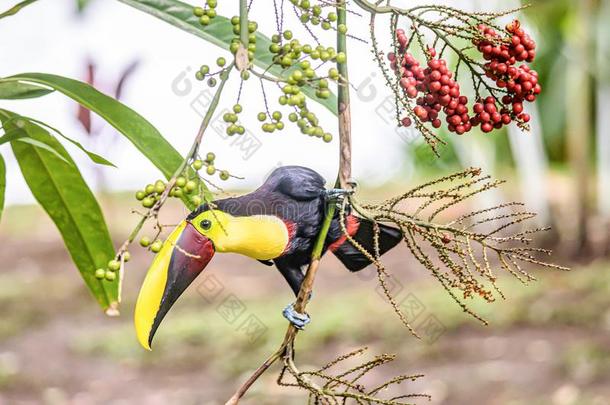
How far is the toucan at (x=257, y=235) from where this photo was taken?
538 millimetres

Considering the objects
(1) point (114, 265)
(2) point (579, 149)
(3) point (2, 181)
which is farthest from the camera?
(2) point (579, 149)

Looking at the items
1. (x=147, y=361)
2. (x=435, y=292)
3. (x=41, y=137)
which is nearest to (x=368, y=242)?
(x=41, y=137)

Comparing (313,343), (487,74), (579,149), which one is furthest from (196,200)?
(579,149)

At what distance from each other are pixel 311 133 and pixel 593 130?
465 cm

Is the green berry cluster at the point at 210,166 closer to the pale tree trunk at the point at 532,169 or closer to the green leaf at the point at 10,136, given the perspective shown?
the green leaf at the point at 10,136

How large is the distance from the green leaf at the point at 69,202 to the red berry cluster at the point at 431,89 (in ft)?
1.09

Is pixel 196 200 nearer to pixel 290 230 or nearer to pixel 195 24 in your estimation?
pixel 290 230

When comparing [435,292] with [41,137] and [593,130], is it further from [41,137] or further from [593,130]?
[41,137]

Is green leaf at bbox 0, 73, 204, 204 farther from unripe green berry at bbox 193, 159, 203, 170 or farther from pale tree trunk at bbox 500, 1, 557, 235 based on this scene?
pale tree trunk at bbox 500, 1, 557, 235

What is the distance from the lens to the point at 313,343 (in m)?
2.88

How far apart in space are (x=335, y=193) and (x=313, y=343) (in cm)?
238

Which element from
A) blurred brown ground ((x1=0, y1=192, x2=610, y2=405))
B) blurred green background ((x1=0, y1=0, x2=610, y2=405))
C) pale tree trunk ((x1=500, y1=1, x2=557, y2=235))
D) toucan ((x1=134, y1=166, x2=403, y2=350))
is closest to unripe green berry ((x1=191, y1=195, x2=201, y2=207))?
toucan ((x1=134, y1=166, x2=403, y2=350))

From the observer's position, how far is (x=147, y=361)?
294 centimetres

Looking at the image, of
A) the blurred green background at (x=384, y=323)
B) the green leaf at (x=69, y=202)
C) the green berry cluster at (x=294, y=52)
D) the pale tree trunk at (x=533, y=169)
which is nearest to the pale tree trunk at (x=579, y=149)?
the blurred green background at (x=384, y=323)
